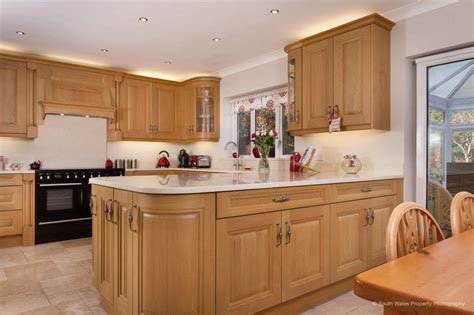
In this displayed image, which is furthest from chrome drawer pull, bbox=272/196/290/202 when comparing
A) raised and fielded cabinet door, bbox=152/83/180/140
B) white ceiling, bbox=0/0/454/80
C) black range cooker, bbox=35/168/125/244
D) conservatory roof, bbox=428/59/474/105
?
raised and fielded cabinet door, bbox=152/83/180/140

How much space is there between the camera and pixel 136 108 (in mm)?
5219

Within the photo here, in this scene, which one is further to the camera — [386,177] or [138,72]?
[138,72]

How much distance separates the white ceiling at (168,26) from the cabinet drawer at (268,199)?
1.77 m

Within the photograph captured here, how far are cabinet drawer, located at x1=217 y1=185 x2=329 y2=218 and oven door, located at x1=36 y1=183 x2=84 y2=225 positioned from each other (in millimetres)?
3264

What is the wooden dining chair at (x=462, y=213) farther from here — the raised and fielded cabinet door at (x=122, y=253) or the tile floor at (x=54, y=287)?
the raised and fielded cabinet door at (x=122, y=253)

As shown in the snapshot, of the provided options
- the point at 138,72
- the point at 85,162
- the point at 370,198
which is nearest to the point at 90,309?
the point at 370,198

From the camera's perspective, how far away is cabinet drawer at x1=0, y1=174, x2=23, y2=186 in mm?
3898

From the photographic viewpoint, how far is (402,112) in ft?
10.2

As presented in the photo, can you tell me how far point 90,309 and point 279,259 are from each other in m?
1.38

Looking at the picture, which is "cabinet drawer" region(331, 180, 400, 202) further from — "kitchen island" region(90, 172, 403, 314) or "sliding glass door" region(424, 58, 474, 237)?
"sliding glass door" region(424, 58, 474, 237)

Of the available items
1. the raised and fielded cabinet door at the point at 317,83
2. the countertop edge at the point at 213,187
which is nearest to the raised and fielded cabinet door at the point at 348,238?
the countertop edge at the point at 213,187

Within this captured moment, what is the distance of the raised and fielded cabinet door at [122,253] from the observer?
1.88 m

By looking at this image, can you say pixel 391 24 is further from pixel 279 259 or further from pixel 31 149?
pixel 31 149

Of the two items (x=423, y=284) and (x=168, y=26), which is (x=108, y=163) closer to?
(x=168, y=26)
